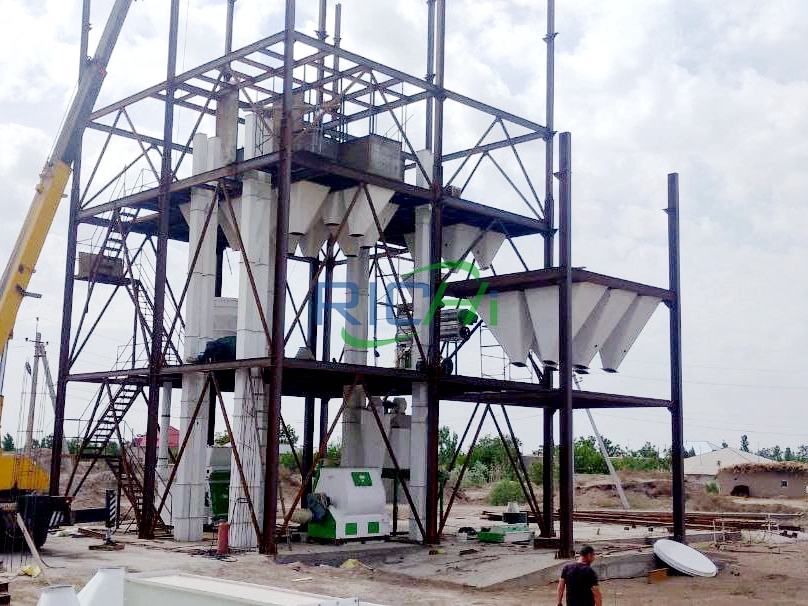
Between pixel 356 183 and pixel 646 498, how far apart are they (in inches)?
1627

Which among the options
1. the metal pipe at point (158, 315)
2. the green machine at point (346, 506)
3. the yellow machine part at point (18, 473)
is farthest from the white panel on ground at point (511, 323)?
the yellow machine part at point (18, 473)

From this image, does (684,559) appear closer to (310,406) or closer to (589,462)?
(310,406)

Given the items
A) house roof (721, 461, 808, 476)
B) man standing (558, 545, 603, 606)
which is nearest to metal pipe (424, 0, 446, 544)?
man standing (558, 545, 603, 606)

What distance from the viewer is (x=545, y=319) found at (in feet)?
90.3

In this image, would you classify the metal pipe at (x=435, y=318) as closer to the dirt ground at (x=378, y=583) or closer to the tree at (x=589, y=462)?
the dirt ground at (x=378, y=583)

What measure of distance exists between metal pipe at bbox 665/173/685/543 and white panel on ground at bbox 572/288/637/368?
2.57m

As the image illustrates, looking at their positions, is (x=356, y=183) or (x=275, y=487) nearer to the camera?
(x=275, y=487)

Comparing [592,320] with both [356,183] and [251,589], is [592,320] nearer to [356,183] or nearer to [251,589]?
[356,183]

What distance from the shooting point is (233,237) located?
29.9 meters

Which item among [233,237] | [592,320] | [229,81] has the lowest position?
[592,320]

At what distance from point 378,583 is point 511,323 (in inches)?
388

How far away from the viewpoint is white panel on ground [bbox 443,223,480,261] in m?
32.8

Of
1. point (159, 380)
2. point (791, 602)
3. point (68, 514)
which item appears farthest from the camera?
point (159, 380)

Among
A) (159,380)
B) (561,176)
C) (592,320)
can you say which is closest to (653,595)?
(592,320)
